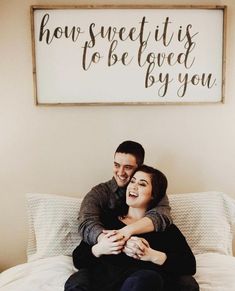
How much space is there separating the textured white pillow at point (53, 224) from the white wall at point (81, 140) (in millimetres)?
236

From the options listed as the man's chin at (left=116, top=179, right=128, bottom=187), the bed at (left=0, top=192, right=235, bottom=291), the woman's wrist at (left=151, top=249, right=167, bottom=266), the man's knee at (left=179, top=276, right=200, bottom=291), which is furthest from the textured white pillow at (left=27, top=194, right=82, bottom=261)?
the man's knee at (left=179, top=276, right=200, bottom=291)

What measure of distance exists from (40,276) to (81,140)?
860 mm

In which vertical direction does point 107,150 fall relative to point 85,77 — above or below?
below

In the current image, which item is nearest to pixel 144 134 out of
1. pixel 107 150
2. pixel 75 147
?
pixel 107 150

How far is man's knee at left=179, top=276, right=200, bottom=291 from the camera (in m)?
1.63

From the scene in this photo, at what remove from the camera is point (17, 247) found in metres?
2.39

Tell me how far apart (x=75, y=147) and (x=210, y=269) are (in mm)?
1043

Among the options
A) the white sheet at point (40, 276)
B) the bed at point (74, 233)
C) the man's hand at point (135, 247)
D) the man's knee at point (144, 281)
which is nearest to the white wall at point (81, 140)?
the bed at point (74, 233)

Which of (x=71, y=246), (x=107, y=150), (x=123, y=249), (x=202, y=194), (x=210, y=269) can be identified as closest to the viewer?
(x=123, y=249)

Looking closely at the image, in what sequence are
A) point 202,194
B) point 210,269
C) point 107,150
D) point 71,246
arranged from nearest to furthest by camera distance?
1. point 210,269
2. point 71,246
3. point 202,194
4. point 107,150

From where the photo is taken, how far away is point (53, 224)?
2061 millimetres

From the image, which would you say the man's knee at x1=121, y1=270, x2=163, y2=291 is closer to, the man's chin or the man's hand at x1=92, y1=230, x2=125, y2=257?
the man's hand at x1=92, y1=230, x2=125, y2=257

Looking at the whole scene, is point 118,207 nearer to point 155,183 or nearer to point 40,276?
point 155,183

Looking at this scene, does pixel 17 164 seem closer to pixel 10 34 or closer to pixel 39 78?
pixel 39 78
